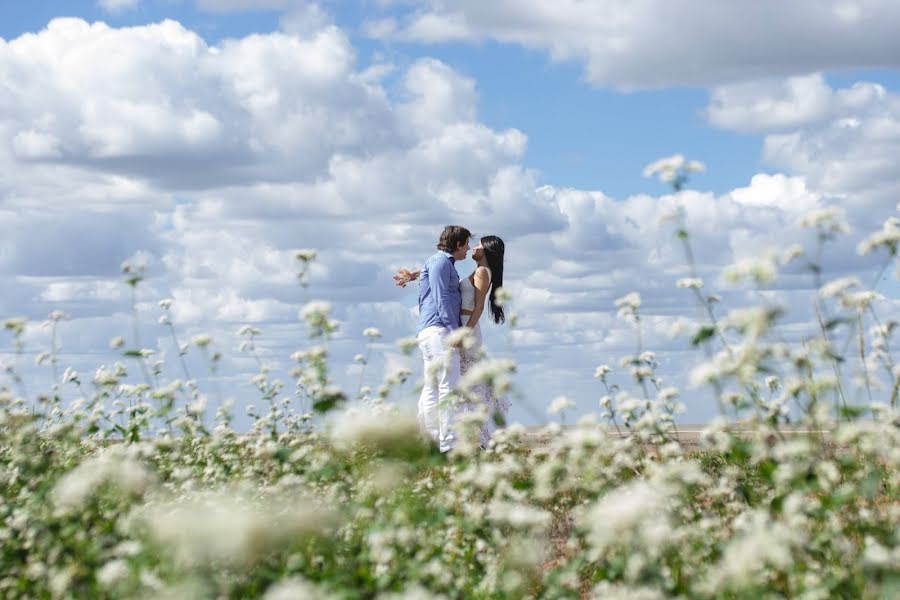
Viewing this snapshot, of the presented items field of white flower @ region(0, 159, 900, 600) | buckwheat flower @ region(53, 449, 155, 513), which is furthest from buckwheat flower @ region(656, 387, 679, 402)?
buckwheat flower @ region(53, 449, 155, 513)

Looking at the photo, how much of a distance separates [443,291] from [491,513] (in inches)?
227

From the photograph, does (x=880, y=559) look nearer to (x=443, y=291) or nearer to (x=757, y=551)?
(x=757, y=551)

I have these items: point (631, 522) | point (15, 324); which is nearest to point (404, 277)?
Result: point (15, 324)

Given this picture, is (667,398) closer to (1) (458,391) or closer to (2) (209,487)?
(1) (458,391)

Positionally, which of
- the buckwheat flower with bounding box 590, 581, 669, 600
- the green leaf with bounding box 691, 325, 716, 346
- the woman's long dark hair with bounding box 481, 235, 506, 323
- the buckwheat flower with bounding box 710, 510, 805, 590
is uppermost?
the woman's long dark hair with bounding box 481, 235, 506, 323

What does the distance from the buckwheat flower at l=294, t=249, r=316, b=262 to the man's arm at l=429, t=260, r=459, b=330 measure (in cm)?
421

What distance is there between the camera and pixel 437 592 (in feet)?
13.4

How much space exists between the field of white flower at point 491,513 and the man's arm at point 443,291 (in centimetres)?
379

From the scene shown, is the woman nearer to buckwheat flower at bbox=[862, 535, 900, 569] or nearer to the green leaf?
the green leaf

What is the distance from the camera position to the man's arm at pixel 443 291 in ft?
33.0

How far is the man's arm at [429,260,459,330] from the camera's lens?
33.0 feet

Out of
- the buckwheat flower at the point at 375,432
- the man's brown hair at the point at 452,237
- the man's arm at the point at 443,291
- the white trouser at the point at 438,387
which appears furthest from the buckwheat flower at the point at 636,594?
the man's brown hair at the point at 452,237

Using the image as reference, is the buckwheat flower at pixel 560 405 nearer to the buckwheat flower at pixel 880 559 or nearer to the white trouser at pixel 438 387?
the buckwheat flower at pixel 880 559

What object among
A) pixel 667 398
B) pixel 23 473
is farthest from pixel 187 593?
pixel 667 398
